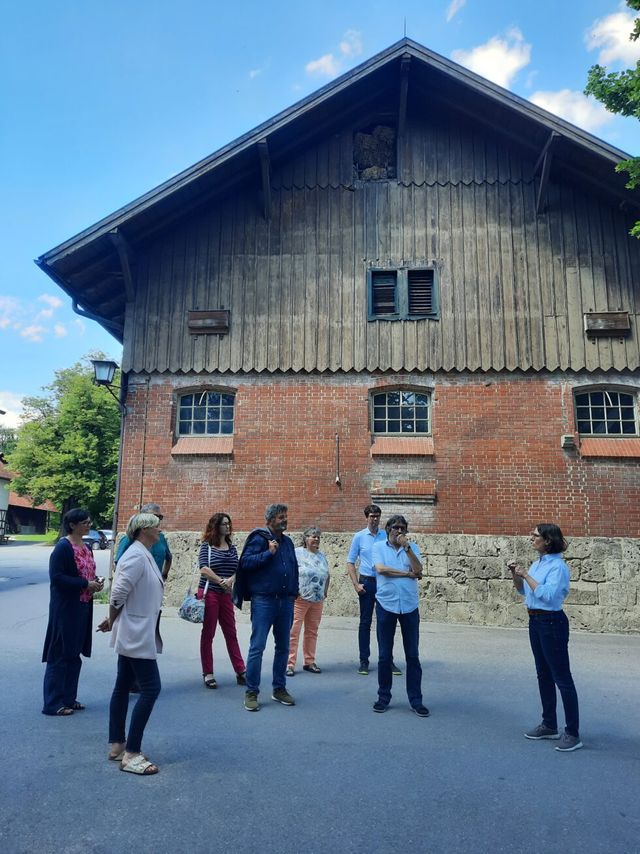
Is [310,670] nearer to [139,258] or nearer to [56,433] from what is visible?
[139,258]

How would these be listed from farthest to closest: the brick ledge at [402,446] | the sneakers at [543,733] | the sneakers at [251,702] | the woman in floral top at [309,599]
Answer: the brick ledge at [402,446] < the woman in floral top at [309,599] < the sneakers at [251,702] < the sneakers at [543,733]

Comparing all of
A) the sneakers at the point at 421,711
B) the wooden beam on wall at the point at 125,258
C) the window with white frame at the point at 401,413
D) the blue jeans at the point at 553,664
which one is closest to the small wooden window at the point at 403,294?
the window with white frame at the point at 401,413

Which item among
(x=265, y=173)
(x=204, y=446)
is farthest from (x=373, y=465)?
(x=265, y=173)

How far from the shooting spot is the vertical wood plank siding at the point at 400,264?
36.3ft

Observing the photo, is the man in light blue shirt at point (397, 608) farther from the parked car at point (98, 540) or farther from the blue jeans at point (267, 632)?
the parked car at point (98, 540)

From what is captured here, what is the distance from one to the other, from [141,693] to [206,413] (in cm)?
791

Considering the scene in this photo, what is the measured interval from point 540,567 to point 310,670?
3.15 m

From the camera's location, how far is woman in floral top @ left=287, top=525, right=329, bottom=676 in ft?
21.5

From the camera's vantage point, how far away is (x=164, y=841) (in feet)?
9.96

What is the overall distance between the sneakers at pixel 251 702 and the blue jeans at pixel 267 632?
1.5 inches

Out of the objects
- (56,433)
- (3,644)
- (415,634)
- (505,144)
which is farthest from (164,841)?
(56,433)

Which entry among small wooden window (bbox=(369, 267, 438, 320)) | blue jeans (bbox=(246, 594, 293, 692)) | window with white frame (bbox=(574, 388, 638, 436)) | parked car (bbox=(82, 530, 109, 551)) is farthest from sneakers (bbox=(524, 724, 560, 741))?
parked car (bbox=(82, 530, 109, 551))

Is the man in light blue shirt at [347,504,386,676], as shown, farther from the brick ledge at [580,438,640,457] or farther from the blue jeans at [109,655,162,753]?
the brick ledge at [580,438,640,457]

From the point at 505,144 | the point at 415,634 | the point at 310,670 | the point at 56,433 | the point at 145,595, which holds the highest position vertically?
the point at 505,144
